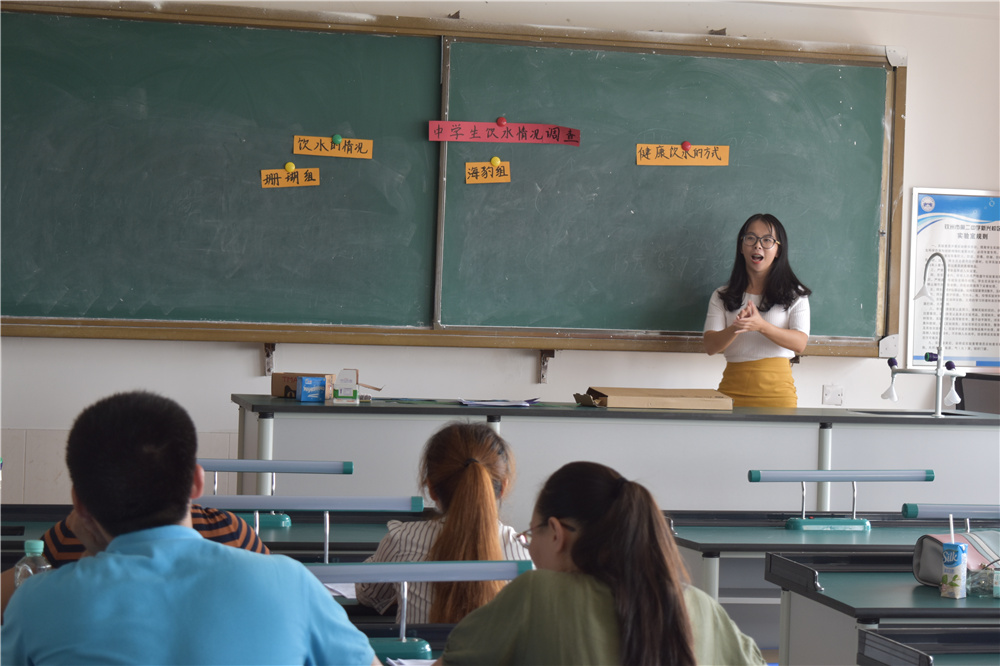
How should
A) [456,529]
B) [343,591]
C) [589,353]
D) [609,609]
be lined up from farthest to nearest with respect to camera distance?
[589,353], [343,591], [456,529], [609,609]

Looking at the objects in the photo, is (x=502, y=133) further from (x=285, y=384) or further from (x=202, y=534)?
(x=202, y=534)

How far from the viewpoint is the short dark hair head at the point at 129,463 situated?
1.01 m

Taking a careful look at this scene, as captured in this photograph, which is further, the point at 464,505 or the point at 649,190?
the point at 649,190

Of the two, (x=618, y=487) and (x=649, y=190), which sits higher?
(x=649, y=190)

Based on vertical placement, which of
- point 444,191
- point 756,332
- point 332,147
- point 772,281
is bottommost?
point 756,332

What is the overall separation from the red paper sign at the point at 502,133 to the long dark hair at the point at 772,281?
95 centimetres

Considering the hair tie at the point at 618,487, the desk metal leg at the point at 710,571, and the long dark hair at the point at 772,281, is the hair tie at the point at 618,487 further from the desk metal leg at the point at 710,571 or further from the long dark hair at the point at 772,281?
the long dark hair at the point at 772,281

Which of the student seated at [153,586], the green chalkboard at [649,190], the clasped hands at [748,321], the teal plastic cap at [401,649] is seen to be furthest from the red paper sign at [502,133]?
the student seated at [153,586]

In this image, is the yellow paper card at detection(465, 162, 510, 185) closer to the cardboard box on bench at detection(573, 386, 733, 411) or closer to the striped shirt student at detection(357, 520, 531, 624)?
the cardboard box on bench at detection(573, 386, 733, 411)

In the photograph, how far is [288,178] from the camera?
431 centimetres

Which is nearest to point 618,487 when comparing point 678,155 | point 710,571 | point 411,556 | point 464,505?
point 464,505

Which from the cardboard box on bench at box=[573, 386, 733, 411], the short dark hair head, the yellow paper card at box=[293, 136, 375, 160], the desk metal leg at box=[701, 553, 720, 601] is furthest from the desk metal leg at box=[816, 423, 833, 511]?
the short dark hair head

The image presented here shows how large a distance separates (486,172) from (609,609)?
11.3 ft

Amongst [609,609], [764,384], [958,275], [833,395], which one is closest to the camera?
[609,609]
